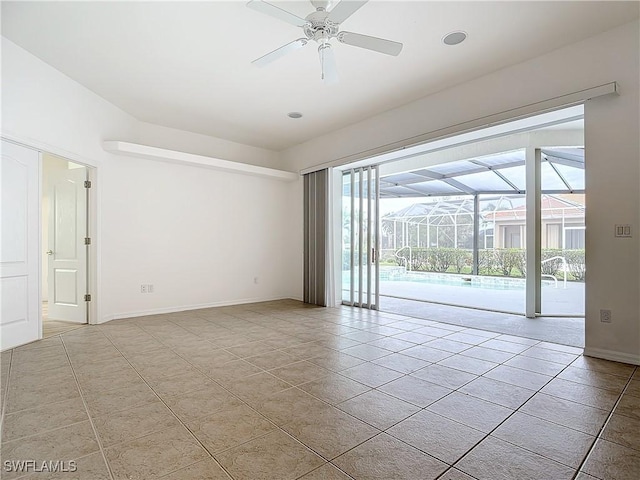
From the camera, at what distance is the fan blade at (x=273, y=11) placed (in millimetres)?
A: 2387

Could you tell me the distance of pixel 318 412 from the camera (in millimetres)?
2266

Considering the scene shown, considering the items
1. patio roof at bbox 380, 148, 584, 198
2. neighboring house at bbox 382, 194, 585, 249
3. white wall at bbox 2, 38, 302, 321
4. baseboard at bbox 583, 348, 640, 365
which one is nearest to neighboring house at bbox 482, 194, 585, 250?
Answer: neighboring house at bbox 382, 194, 585, 249

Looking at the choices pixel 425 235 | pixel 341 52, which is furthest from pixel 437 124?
pixel 425 235

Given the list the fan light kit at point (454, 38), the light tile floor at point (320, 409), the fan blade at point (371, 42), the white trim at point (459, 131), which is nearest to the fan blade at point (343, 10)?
the fan blade at point (371, 42)

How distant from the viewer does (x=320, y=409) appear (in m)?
2.31

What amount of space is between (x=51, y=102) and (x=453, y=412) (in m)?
5.13

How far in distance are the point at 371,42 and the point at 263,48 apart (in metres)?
1.23

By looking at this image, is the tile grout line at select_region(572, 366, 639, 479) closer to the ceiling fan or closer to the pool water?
the ceiling fan

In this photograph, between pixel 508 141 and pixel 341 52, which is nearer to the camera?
pixel 341 52

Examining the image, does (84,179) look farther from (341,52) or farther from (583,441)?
(583,441)

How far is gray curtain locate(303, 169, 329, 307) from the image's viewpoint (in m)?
6.27

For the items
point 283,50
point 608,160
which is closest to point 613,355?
point 608,160

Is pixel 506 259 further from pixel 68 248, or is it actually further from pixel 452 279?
pixel 68 248

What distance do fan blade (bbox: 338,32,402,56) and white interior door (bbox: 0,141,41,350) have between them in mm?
3582
